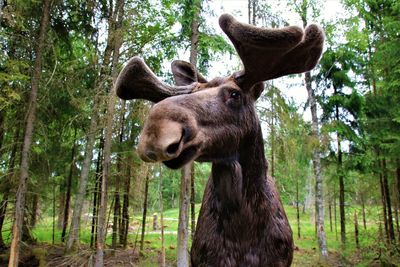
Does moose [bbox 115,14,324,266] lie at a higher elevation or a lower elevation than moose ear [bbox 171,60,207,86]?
lower

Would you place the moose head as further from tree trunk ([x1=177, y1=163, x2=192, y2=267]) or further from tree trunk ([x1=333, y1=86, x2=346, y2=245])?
tree trunk ([x1=333, y1=86, x2=346, y2=245])

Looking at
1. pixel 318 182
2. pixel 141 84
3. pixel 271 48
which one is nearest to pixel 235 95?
pixel 271 48

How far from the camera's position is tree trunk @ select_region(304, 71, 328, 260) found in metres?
14.6

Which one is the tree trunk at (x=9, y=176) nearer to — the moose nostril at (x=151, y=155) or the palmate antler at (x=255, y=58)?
the palmate antler at (x=255, y=58)

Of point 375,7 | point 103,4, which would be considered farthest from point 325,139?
point 103,4

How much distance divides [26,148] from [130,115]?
10.5 feet

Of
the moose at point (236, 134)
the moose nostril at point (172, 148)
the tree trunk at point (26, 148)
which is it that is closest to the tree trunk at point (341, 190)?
the tree trunk at point (26, 148)

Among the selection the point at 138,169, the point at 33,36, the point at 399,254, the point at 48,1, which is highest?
the point at 48,1

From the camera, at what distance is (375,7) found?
1673 centimetres

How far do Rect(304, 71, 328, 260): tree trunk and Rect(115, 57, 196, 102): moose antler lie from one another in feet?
45.2

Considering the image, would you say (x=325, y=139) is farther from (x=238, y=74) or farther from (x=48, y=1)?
(x=238, y=74)

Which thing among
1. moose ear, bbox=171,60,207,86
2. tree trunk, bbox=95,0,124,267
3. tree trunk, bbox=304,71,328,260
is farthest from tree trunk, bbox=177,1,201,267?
moose ear, bbox=171,60,207,86

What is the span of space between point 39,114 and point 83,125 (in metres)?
2.09

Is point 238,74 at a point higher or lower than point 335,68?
lower
